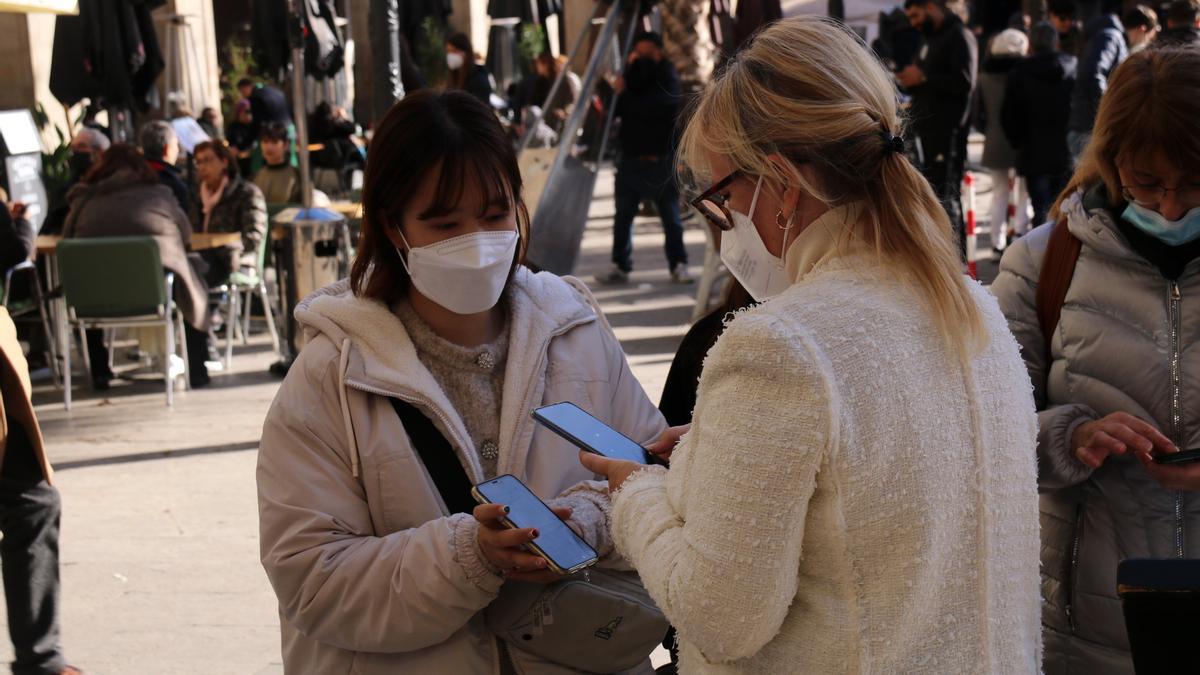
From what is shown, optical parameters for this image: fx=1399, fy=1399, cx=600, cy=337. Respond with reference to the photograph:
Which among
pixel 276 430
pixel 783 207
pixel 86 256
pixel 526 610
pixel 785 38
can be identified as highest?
pixel 785 38

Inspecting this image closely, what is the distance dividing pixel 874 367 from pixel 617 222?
1036cm

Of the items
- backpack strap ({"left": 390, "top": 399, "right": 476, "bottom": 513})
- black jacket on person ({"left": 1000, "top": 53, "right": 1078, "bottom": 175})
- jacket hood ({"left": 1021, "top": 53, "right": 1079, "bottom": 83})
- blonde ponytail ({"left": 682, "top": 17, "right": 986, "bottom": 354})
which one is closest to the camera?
blonde ponytail ({"left": 682, "top": 17, "right": 986, "bottom": 354})

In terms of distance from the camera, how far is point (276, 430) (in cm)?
229

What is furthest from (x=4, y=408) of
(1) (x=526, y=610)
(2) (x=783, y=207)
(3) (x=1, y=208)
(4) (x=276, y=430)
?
(3) (x=1, y=208)

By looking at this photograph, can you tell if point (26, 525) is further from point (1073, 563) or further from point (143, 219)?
point (143, 219)

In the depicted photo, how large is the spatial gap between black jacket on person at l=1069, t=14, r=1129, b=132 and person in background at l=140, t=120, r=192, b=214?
6.64 m

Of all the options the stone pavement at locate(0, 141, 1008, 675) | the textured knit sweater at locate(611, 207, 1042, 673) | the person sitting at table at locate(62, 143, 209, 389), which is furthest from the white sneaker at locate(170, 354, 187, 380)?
the textured knit sweater at locate(611, 207, 1042, 673)

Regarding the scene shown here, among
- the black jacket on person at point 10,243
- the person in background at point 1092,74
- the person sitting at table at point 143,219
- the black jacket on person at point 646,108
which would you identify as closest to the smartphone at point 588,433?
the black jacket on person at point 10,243

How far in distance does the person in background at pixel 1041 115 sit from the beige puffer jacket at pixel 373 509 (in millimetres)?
9709

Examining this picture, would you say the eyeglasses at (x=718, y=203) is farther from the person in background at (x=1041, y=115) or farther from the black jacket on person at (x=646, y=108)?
the person in background at (x=1041, y=115)

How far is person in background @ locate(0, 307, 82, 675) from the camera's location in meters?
3.86

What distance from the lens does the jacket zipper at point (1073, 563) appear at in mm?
2537

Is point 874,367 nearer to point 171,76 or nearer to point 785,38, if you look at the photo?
point 785,38

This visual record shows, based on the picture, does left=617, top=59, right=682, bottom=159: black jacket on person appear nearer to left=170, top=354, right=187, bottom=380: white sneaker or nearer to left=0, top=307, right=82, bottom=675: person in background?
left=170, top=354, right=187, bottom=380: white sneaker
